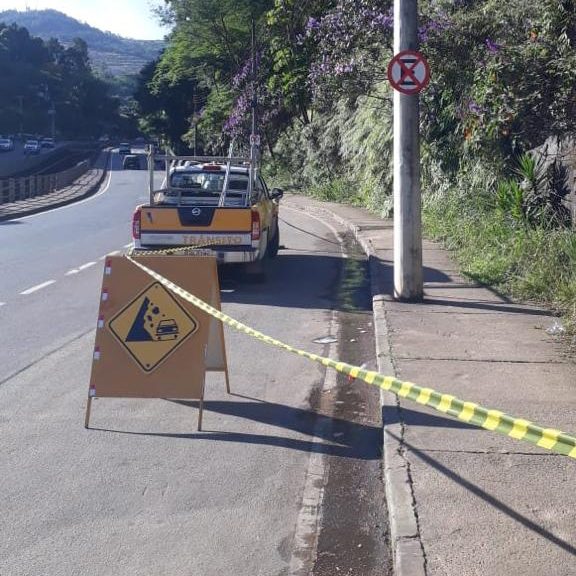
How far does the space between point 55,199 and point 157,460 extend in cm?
3831

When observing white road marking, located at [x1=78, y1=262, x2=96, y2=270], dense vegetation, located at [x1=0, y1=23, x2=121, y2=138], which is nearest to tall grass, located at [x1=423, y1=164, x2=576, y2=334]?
white road marking, located at [x1=78, y1=262, x2=96, y2=270]

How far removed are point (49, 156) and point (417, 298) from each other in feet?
292

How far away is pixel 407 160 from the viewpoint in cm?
1113

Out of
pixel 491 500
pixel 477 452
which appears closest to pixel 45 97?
pixel 477 452

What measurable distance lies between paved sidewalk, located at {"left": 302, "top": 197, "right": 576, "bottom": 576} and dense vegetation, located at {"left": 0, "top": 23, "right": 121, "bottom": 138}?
138095 mm

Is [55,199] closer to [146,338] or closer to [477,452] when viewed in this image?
[146,338]

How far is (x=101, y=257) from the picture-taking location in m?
17.9

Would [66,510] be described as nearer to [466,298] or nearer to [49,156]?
[466,298]

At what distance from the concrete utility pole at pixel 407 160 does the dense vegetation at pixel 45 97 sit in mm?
135993

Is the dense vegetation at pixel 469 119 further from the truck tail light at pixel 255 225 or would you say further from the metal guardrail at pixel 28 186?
the metal guardrail at pixel 28 186

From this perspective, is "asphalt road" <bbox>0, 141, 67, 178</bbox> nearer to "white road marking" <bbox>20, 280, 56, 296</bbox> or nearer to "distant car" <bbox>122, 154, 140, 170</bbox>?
"distant car" <bbox>122, 154, 140, 170</bbox>

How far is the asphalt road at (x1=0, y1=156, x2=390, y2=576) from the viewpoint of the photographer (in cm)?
475

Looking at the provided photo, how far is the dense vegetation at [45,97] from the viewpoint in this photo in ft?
474


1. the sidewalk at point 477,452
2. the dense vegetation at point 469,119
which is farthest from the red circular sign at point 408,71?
the sidewalk at point 477,452
